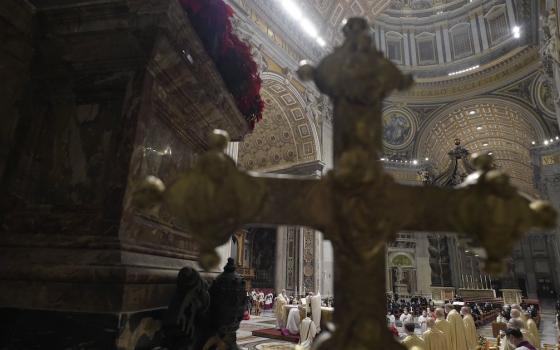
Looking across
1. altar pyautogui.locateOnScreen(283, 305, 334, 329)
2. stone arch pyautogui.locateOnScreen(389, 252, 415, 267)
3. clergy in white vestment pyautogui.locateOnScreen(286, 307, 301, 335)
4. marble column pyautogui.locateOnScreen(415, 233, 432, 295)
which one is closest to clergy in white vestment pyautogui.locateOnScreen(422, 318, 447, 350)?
altar pyautogui.locateOnScreen(283, 305, 334, 329)

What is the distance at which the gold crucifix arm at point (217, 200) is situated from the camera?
0.67 m

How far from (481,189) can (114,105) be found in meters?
1.50

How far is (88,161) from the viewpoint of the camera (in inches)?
59.7

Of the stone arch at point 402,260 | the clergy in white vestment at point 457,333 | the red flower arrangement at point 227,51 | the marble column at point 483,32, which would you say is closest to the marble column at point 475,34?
the marble column at point 483,32

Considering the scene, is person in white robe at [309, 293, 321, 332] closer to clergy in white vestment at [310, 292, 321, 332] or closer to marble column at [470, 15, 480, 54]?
clergy in white vestment at [310, 292, 321, 332]

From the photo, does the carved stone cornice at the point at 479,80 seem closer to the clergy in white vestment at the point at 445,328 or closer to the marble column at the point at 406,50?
the marble column at the point at 406,50

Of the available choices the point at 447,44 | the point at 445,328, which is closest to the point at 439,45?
the point at 447,44

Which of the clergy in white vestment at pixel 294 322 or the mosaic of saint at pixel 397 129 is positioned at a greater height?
the mosaic of saint at pixel 397 129

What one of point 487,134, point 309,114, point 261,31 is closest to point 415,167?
point 487,134

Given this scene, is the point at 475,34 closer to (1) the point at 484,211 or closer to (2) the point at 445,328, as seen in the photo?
(2) the point at 445,328

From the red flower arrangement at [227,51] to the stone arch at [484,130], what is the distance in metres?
18.6

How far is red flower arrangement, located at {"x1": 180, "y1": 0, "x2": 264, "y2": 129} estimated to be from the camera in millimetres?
1862

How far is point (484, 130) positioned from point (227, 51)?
23376 mm

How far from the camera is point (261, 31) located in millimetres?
10914
